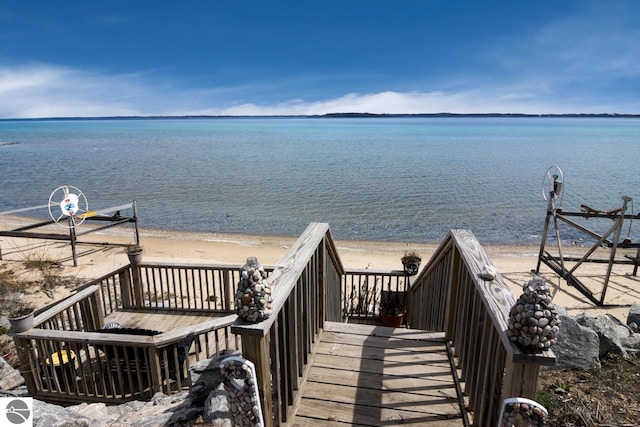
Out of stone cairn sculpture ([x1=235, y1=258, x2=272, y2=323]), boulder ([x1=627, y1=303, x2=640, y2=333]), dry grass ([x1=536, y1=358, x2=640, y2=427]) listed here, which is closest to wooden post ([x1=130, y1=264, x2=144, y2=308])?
stone cairn sculpture ([x1=235, y1=258, x2=272, y2=323])

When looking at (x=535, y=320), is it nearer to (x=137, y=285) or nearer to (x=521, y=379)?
(x=521, y=379)

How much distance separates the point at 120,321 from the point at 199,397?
375 cm

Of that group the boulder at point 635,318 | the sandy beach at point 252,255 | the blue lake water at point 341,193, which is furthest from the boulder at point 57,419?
the blue lake water at point 341,193

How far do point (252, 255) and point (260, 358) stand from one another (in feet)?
44.1

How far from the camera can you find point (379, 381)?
3.35 meters

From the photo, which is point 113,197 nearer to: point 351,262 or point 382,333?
point 351,262

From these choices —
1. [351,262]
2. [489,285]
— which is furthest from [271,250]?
[489,285]

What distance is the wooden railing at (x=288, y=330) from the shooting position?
2.15 metres

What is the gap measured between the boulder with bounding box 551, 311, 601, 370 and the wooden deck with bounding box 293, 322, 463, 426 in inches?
70.8

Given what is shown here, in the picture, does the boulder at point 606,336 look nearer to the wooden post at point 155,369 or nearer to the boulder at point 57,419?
the wooden post at point 155,369

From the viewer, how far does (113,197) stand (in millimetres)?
28312

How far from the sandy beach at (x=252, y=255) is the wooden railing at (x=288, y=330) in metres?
8.06

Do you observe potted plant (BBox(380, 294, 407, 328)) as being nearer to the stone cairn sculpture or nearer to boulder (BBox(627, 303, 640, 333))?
boulder (BBox(627, 303, 640, 333))

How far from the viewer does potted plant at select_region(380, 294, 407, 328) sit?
6879 millimetres
